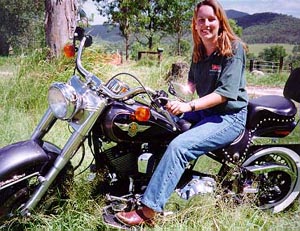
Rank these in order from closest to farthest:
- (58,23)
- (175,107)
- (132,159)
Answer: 1. (175,107)
2. (132,159)
3. (58,23)

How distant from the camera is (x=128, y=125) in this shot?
8.13 feet

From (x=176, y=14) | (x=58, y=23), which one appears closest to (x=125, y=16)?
(x=176, y=14)

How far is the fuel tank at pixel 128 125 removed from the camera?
246 cm

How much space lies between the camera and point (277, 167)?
298 cm

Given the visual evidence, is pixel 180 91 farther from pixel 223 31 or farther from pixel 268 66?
pixel 268 66

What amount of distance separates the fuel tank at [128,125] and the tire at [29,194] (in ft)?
1.48

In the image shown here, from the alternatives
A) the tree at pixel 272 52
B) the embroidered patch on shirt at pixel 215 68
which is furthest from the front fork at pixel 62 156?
the tree at pixel 272 52

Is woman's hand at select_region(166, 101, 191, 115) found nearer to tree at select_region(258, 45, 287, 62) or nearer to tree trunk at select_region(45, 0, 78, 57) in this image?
tree trunk at select_region(45, 0, 78, 57)

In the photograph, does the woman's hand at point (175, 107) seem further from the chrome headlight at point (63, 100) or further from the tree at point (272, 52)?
the tree at point (272, 52)

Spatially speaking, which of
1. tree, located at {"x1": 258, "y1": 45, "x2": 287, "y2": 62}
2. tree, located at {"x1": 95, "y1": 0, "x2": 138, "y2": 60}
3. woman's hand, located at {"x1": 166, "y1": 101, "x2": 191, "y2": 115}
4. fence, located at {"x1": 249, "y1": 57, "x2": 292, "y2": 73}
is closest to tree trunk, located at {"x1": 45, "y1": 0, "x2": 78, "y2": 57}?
woman's hand, located at {"x1": 166, "y1": 101, "x2": 191, "y2": 115}

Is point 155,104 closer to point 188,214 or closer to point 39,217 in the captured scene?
point 188,214

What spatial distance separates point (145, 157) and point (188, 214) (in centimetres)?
50

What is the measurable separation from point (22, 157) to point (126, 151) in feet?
2.05

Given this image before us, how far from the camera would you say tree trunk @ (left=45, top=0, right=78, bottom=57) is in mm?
6703
